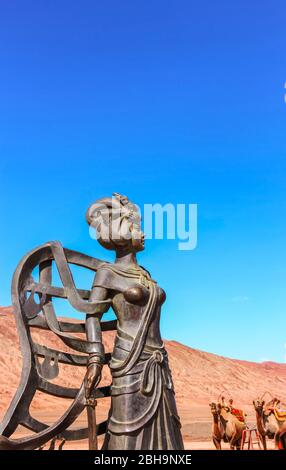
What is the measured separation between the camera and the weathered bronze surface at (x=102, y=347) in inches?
285

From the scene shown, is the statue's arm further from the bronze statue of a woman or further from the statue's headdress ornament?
the statue's headdress ornament

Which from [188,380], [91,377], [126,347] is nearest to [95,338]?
[126,347]

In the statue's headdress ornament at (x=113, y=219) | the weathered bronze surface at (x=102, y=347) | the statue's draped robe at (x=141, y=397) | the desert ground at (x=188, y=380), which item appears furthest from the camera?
the desert ground at (x=188, y=380)

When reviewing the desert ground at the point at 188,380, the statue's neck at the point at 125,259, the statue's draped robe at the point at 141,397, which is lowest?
the statue's draped robe at the point at 141,397

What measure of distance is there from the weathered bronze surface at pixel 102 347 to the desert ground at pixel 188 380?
59.0 feet

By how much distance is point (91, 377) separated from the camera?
7.27 m

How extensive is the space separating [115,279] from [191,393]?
40812mm

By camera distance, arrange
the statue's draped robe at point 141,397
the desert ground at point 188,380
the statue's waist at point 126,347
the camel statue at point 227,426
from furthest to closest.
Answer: the desert ground at point 188,380, the camel statue at point 227,426, the statue's waist at point 126,347, the statue's draped robe at point 141,397

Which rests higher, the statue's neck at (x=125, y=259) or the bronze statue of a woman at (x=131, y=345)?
the statue's neck at (x=125, y=259)

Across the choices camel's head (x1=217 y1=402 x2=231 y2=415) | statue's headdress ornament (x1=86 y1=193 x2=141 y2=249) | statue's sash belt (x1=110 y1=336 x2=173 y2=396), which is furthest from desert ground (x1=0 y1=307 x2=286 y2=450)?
statue's headdress ornament (x1=86 y1=193 x2=141 y2=249)

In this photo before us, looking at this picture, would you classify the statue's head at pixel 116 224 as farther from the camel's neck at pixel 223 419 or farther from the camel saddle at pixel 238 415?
the camel saddle at pixel 238 415

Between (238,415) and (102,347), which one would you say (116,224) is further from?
(238,415)

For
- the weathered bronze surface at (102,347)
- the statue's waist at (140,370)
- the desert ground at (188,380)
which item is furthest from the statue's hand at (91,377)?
the desert ground at (188,380)

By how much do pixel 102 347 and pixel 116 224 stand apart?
6.38 ft
